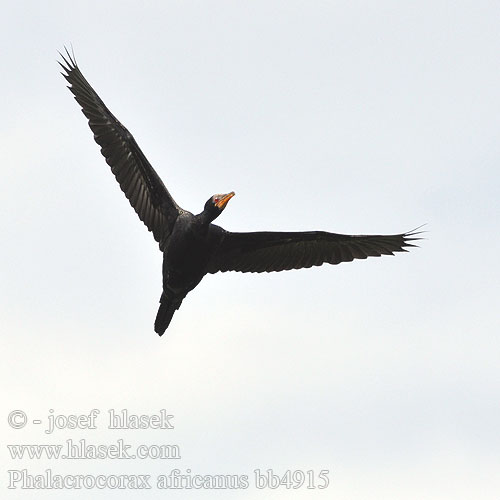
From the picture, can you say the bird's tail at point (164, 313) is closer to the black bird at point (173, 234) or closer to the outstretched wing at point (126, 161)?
the black bird at point (173, 234)

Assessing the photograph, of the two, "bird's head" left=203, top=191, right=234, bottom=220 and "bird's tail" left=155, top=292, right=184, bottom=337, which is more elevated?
"bird's head" left=203, top=191, right=234, bottom=220

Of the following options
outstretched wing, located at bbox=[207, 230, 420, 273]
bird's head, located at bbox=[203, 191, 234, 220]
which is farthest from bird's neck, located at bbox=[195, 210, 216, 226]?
A: outstretched wing, located at bbox=[207, 230, 420, 273]

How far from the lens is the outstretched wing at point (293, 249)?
17.3m

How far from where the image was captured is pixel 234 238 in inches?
677

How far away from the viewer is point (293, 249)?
17969 millimetres

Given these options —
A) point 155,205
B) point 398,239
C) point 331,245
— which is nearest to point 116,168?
point 155,205

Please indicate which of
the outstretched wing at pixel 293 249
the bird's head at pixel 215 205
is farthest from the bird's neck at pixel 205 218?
the outstretched wing at pixel 293 249

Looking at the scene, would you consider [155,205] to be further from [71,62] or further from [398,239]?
[398,239]

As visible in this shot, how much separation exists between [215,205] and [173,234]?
1.09 meters

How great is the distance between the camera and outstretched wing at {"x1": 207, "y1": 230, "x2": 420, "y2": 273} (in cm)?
1734

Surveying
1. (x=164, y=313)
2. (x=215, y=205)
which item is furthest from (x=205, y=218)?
(x=164, y=313)

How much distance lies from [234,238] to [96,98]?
3723 mm

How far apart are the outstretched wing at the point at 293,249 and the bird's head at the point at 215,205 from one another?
4.02ft

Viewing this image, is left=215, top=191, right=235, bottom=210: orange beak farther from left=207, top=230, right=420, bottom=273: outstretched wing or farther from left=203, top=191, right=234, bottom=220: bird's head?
left=207, top=230, right=420, bottom=273: outstretched wing
